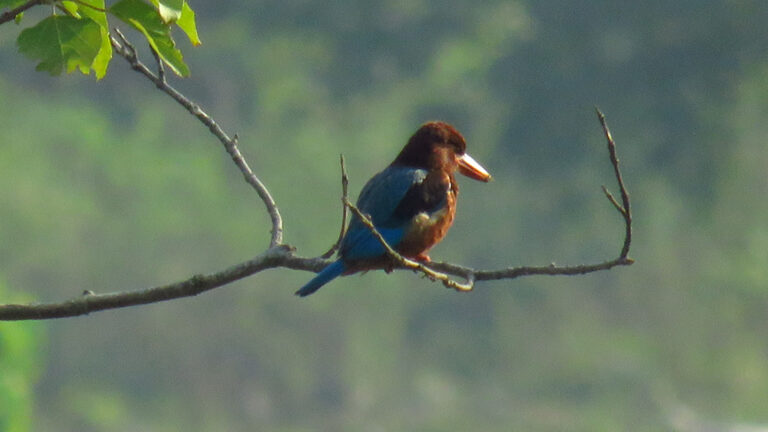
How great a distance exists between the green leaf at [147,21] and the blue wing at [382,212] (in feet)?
4.42

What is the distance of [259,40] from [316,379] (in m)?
5.30

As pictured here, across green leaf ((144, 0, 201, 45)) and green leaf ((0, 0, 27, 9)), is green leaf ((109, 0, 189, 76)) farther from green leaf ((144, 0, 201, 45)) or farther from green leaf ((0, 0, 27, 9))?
green leaf ((0, 0, 27, 9))

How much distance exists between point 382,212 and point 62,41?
1716 millimetres

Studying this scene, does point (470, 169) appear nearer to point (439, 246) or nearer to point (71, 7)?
point (71, 7)

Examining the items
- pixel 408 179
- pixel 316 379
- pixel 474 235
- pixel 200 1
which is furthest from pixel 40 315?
pixel 200 1

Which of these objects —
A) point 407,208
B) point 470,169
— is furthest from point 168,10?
point 470,169

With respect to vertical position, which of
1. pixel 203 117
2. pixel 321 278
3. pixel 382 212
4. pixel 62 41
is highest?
pixel 62 41

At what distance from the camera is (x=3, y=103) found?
18094 mm

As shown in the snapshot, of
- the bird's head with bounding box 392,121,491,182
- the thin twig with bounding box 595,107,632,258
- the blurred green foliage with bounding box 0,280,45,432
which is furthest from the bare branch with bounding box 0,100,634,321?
the blurred green foliage with bounding box 0,280,45,432

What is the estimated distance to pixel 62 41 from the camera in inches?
75.0

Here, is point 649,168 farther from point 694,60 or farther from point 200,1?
point 200,1

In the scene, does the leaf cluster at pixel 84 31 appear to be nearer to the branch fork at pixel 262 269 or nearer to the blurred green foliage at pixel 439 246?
the branch fork at pixel 262 269

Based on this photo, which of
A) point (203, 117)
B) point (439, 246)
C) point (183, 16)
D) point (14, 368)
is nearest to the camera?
point (183, 16)

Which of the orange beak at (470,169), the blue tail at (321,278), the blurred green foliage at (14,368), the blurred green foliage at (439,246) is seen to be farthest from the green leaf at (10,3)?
the blurred green foliage at (439,246)
